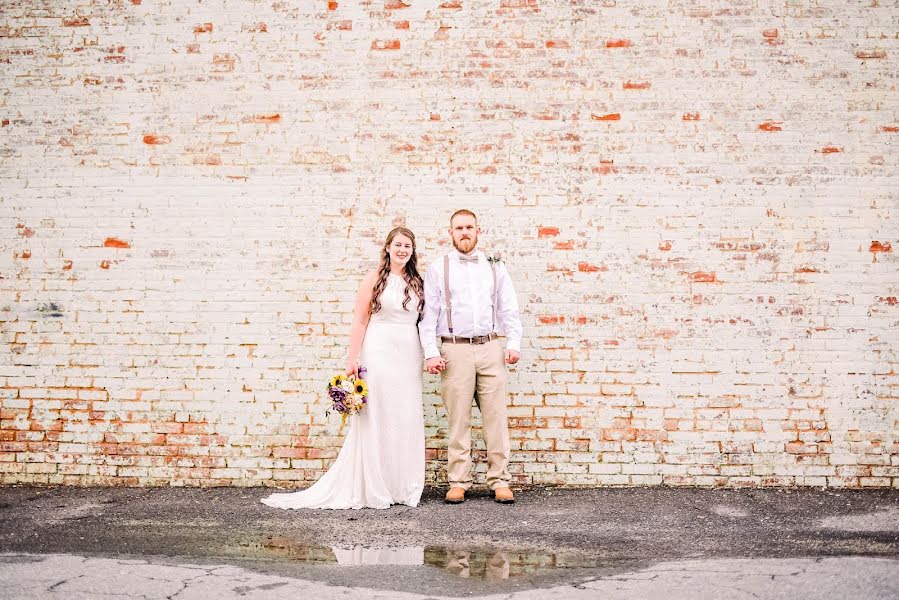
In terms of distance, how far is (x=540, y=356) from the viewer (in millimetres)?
5953

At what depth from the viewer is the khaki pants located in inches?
220

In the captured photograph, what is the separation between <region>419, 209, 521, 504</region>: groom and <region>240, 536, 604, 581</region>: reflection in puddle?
1252 millimetres

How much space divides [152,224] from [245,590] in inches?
141

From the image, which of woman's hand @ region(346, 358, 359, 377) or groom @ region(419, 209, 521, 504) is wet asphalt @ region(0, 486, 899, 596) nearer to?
groom @ region(419, 209, 521, 504)

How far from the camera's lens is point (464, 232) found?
18.4 feet

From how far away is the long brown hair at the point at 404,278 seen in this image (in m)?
5.64

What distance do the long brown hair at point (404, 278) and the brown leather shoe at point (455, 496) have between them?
1.34 meters

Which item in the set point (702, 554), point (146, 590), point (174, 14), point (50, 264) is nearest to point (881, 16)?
point (702, 554)

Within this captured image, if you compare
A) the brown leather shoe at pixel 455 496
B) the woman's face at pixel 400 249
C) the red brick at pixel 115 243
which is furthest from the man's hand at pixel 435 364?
the red brick at pixel 115 243

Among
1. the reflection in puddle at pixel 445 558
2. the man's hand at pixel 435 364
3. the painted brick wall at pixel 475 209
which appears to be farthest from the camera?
the painted brick wall at pixel 475 209

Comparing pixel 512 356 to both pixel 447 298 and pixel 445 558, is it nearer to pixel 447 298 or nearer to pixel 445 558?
pixel 447 298

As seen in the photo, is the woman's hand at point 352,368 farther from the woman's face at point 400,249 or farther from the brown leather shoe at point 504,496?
the brown leather shoe at point 504,496

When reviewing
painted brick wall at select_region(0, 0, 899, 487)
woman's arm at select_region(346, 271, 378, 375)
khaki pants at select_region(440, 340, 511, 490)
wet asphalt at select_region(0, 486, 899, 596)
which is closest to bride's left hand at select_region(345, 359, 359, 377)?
woman's arm at select_region(346, 271, 378, 375)

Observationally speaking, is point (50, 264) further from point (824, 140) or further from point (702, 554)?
A: point (824, 140)
